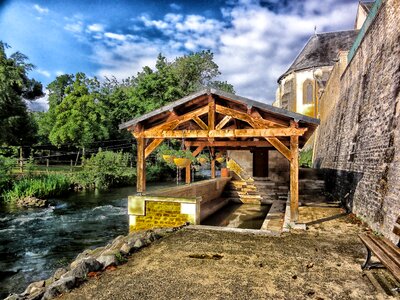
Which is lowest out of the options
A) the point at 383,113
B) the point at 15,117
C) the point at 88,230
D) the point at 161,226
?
the point at 88,230

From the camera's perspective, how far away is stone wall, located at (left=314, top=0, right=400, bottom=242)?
6350 millimetres

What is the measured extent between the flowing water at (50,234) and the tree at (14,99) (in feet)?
28.5

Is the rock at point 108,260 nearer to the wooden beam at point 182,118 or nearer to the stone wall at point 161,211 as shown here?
the stone wall at point 161,211

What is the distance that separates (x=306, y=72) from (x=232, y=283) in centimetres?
3405

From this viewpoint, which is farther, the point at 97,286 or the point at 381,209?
the point at 381,209

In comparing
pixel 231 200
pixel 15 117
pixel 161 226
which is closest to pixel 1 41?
pixel 15 117

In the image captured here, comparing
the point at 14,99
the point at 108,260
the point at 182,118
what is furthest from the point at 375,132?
the point at 14,99

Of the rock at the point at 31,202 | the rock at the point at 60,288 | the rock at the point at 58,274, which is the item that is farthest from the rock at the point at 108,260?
the rock at the point at 31,202

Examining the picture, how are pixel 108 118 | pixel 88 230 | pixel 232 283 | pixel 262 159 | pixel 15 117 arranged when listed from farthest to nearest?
pixel 108 118
pixel 15 117
pixel 262 159
pixel 88 230
pixel 232 283

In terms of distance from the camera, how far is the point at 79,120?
2939 cm

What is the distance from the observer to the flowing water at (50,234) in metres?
7.73

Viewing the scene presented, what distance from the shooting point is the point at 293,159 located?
764cm

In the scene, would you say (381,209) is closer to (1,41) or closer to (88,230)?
(88,230)

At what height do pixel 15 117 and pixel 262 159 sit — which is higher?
pixel 15 117
